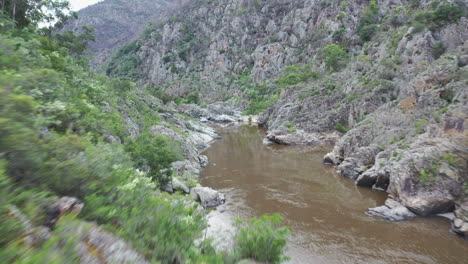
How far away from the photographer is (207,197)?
19.3m

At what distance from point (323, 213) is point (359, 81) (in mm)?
33068

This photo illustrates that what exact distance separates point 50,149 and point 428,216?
1957 cm

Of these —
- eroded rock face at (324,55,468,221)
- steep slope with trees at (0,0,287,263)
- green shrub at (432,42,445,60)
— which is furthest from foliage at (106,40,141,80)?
steep slope with trees at (0,0,287,263)

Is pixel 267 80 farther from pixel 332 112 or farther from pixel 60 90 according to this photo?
pixel 60 90

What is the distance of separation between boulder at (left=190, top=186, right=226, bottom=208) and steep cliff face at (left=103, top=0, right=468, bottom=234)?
12.1 metres

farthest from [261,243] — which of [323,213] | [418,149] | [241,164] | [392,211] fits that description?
[241,164]

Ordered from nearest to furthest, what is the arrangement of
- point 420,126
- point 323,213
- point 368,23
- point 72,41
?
point 323,213 → point 420,126 → point 72,41 → point 368,23

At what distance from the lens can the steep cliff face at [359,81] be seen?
18.1m

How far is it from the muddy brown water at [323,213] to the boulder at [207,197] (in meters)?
0.72

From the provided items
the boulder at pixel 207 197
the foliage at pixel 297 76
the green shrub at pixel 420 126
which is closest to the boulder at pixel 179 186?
the boulder at pixel 207 197

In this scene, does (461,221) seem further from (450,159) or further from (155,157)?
(155,157)

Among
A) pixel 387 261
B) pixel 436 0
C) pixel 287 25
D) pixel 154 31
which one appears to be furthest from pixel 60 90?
pixel 154 31

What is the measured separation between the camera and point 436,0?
142 feet

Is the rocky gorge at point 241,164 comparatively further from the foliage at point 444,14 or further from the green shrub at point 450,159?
the foliage at point 444,14
